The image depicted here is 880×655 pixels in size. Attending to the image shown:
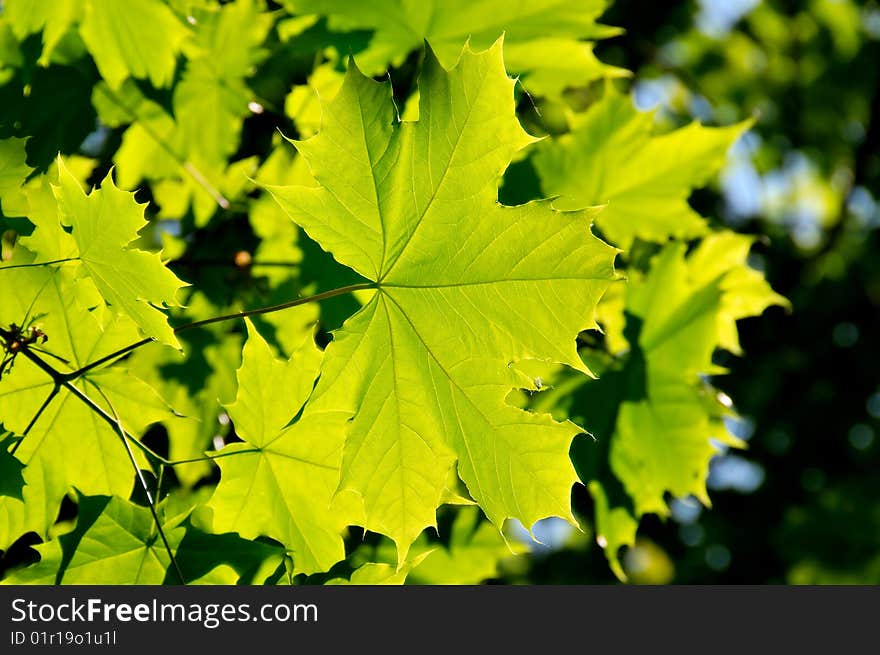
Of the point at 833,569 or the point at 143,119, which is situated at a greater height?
the point at 143,119

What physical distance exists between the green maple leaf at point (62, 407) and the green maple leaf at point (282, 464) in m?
0.20

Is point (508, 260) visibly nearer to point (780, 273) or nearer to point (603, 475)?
point (603, 475)

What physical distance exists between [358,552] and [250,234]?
2.67 ft

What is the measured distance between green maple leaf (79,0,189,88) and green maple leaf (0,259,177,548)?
1.91 feet

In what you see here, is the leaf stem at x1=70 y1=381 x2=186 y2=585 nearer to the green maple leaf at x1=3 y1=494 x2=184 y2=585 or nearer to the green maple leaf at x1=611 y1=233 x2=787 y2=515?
the green maple leaf at x1=3 y1=494 x2=184 y2=585

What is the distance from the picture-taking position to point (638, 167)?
1.93m

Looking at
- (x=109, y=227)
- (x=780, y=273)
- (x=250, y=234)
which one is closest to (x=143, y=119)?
(x=250, y=234)

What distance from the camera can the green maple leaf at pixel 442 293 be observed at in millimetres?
1085

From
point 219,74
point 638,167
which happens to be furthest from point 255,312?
point 638,167

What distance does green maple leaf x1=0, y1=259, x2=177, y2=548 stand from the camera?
133cm

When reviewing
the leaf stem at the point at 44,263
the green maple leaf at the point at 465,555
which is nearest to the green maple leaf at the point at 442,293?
the leaf stem at the point at 44,263

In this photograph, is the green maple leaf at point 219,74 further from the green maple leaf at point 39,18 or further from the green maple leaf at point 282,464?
the green maple leaf at point 282,464

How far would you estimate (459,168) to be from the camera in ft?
3.62

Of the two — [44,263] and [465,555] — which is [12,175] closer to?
[44,263]
